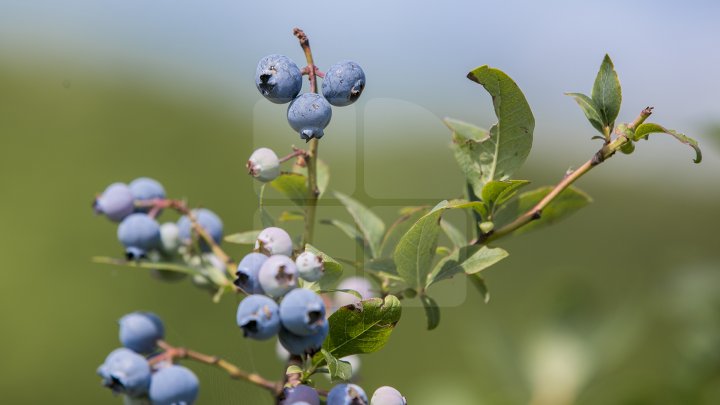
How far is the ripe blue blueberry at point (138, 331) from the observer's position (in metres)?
0.98

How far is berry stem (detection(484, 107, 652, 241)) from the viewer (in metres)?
0.92

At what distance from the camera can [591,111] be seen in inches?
37.3

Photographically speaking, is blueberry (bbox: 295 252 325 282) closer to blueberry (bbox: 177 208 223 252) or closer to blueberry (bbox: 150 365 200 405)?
blueberry (bbox: 150 365 200 405)

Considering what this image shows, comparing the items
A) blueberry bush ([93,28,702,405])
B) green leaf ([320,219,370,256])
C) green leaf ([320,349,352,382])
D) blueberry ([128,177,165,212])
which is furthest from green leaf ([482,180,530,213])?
blueberry ([128,177,165,212])

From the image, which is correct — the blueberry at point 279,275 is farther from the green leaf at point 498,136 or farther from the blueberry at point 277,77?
the green leaf at point 498,136

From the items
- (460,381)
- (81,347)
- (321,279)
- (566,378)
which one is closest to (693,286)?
(566,378)

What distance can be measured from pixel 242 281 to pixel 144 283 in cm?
525

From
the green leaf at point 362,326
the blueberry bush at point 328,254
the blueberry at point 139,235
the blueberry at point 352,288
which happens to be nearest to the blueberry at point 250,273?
the blueberry bush at point 328,254

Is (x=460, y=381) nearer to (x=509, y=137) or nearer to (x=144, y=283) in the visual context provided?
(x=509, y=137)

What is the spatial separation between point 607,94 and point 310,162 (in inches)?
16.2

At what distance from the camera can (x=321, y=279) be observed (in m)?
0.89

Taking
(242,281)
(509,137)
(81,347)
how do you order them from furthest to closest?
1. (81,347)
2. (509,137)
3. (242,281)

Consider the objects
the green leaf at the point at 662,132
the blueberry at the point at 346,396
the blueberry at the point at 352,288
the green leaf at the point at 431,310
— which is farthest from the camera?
the blueberry at the point at 352,288

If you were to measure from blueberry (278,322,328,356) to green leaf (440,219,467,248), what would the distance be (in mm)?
305
